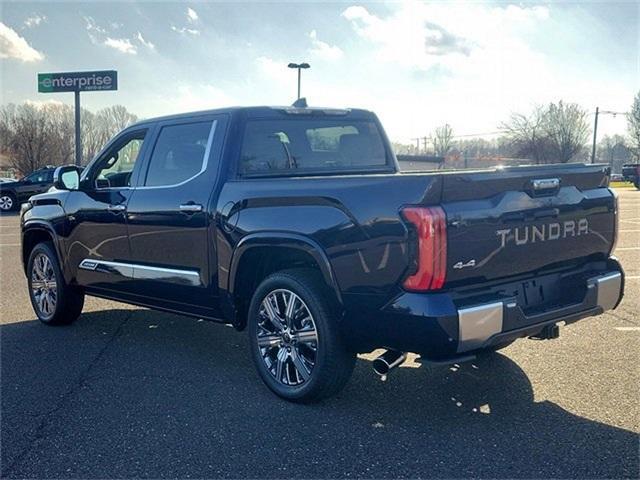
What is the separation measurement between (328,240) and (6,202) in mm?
23616

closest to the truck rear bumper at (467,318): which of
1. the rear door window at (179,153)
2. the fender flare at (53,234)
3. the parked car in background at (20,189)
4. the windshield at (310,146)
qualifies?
the windshield at (310,146)

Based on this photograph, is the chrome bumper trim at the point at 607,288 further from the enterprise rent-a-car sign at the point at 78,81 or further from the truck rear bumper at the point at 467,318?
the enterprise rent-a-car sign at the point at 78,81

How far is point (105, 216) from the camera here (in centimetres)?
524

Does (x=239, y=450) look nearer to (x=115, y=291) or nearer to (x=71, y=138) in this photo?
(x=115, y=291)

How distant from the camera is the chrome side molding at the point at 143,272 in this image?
14.8 ft

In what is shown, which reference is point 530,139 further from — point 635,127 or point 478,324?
point 478,324

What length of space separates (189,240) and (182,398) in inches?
44.4

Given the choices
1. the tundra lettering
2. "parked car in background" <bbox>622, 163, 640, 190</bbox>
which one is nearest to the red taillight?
the tundra lettering

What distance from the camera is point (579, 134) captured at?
182 ft

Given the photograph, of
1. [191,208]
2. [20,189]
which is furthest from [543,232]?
[20,189]

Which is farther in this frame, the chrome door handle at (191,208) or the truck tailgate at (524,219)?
the chrome door handle at (191,208)

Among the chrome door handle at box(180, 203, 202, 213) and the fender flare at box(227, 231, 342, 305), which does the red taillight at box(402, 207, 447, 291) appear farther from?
the chrome door handle at box(180, 203, 202, 213)

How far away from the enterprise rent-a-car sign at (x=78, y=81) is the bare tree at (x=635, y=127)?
46.7 metres

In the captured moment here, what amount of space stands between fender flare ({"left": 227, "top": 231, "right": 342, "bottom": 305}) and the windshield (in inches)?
26.5
